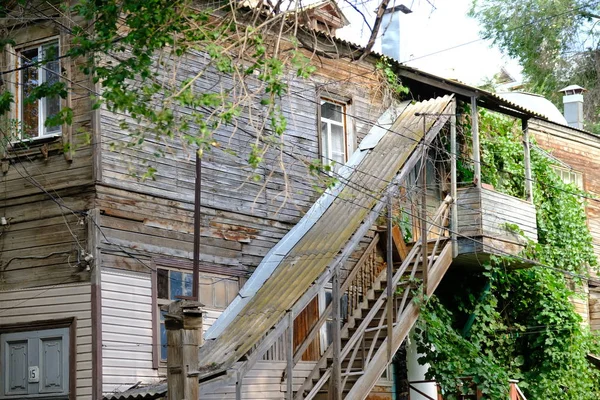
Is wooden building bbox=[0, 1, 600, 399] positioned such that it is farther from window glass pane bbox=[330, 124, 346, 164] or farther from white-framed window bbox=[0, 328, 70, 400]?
window glass pane bbox=[330, 124, 346, 164]

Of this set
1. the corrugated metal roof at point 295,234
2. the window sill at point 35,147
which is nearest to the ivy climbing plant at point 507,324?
the corrugated metal roof at point 295,234

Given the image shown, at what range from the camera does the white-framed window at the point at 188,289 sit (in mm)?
16234

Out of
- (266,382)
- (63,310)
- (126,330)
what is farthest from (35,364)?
(266,382)

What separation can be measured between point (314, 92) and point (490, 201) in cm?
383

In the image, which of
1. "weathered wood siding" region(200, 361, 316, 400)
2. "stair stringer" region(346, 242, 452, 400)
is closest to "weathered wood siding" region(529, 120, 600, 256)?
"stair stringer" region(346, 242, 452, 400)

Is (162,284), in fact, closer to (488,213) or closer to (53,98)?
(53,98)

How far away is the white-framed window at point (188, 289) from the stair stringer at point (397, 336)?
2.51 metres

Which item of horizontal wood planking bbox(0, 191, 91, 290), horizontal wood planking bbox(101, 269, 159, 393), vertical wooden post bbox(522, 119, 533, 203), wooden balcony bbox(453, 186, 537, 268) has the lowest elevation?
horizontal wood planking bbox(101, 269, 159, 393)

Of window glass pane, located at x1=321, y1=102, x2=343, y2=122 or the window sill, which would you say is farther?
window glass pane, located at x1=321, y1=102, x2=343, y2=122

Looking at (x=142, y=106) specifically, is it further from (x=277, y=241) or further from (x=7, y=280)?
(x=277, y=241)

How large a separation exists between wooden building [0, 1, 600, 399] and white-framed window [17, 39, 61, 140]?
0.03 meters

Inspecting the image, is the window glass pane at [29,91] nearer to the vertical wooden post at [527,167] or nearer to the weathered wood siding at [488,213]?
the weathered wood siding at [488,213]

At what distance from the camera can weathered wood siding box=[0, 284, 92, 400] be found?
15.2m

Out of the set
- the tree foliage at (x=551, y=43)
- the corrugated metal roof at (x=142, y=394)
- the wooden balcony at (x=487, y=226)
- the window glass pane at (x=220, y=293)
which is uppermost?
the tree foliage at (x=551, y=43)
